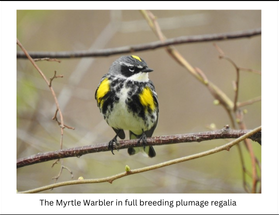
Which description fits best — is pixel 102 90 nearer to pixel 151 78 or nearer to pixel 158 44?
pixel 158 44

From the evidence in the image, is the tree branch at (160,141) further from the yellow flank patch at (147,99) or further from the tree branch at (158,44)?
the tree branch at (158,44)

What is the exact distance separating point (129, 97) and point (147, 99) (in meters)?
0.15

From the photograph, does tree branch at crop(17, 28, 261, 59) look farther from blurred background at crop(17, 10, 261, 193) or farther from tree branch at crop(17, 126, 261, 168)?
tree branch at crop(17, 126, 261, 168)

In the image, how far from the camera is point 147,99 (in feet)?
9.43

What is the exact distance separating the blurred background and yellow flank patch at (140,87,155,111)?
0.76 m

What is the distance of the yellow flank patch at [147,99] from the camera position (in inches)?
112

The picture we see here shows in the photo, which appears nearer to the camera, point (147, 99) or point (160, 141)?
point (160, 141)

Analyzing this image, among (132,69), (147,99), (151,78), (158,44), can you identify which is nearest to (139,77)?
(132,69)

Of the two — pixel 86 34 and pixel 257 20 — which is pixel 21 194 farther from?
pixel 257 20

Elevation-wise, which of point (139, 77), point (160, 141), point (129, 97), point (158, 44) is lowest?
point (160, 141)

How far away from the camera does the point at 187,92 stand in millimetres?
4215

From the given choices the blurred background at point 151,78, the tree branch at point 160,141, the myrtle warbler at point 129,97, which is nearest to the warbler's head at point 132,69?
the myrtle warbler at point 129,97

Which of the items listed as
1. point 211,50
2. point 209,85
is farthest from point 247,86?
point 209,85
